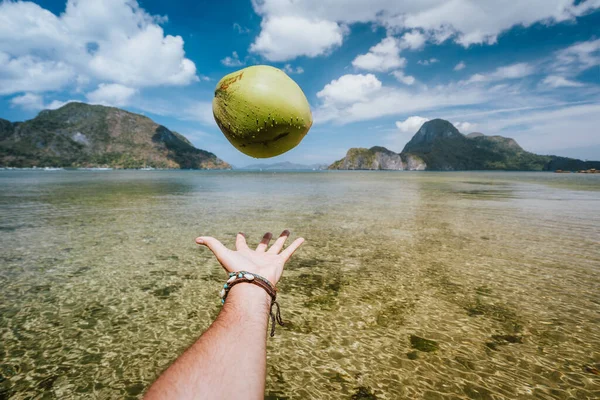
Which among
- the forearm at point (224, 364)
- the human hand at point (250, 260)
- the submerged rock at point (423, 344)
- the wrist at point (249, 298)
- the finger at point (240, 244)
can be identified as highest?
the finger at point (240, 244)

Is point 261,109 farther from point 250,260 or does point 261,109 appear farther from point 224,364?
point 224,364

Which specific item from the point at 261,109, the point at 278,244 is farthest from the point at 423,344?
the point at 261,109

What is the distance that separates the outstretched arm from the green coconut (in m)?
1.11

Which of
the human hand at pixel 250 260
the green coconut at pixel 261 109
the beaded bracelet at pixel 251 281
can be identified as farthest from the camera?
the human hand at pixel 250 260

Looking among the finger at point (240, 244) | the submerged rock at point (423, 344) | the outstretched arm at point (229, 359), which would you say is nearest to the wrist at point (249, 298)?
the outstretched arm at point (229, 359)

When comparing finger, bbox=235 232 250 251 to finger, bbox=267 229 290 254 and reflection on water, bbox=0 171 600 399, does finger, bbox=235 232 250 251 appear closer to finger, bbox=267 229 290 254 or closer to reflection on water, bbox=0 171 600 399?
finger, bbox=267 229 290 254

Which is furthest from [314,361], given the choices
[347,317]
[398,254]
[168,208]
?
[168,208]

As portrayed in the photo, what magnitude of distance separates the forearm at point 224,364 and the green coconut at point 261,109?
1.20m

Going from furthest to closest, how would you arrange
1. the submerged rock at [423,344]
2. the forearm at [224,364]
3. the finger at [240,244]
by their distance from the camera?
1. the submerged rock at [423,344]
2. the finger at [240,244]
3. the forearm at [224,364]

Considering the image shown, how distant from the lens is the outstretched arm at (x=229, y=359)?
137 centimetres

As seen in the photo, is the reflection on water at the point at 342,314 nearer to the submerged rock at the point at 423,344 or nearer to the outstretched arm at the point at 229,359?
the submerged rock at the point at 423,344

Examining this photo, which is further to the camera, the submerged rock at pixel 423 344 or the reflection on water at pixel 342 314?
the submerged rock at pixel 423 344

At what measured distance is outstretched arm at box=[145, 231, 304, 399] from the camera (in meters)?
1.37

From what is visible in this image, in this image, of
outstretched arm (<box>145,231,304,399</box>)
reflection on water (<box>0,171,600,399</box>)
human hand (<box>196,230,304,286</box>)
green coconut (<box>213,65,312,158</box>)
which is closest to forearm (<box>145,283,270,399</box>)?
outstretched arm (<box>145,231,304,399</box>)
